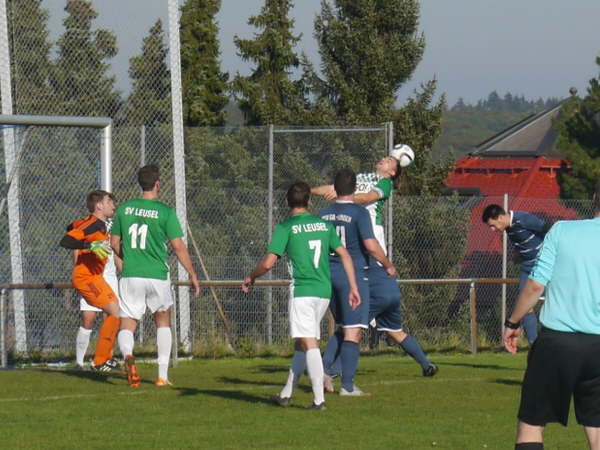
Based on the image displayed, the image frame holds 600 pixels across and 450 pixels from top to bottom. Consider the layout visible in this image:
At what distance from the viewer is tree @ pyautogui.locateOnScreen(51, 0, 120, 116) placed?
17828mm

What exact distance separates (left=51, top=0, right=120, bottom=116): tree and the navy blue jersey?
22.1 feet

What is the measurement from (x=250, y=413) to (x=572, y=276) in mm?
4374

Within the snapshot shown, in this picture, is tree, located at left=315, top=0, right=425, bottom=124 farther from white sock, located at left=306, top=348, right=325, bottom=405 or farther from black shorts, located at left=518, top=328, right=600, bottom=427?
black shorts, located at left=518, top=328, right=600, bottom=427

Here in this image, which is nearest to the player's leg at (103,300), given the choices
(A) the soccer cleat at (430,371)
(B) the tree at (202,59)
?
(A) the soccer cleat at (430,371)

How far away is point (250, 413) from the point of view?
10742 mm

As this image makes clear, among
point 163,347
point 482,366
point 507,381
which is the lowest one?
point 482,366

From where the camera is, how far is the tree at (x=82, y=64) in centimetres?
1783

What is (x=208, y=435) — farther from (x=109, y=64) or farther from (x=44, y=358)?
(x=109, y=64)

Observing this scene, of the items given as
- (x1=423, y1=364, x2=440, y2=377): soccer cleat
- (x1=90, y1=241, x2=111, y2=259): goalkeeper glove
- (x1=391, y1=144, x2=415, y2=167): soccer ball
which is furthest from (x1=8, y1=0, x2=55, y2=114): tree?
(x1=423, y1=364, x2=440, y2=377): soccer cleat

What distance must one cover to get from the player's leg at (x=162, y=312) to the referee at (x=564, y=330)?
6097 mm

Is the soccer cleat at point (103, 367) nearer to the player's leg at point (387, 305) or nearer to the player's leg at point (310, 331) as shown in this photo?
the player's leg at point (387, 305)

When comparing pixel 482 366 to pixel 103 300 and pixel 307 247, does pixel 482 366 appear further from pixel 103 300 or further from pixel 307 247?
pixel 307 247

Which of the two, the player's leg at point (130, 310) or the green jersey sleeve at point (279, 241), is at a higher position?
the green jersey sleeve at point (279, 241)

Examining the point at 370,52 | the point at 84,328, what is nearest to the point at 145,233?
the point at 84,328
